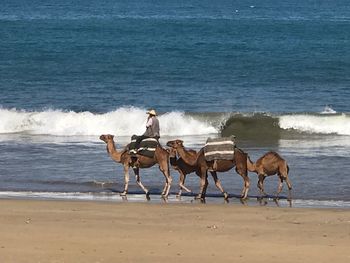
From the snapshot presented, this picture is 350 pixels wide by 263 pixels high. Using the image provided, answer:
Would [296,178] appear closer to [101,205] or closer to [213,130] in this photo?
[101,205]

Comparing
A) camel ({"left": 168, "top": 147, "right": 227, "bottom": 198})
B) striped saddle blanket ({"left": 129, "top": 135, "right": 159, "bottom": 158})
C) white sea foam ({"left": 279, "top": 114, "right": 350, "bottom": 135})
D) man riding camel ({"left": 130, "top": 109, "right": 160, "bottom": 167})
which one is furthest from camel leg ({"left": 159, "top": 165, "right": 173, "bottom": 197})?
white sea foam ({"left": 279, "top": 114, "right": 350, "bottom": 135})

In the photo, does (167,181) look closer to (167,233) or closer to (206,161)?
(206,161)

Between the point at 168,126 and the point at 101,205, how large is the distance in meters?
13.4

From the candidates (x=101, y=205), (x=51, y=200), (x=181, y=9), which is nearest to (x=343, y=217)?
(x=101, y=205)

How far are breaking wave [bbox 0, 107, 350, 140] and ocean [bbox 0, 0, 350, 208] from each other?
0.04 metres

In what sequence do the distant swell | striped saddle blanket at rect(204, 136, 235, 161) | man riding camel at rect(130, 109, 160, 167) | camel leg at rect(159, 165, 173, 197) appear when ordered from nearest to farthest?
striped saddle blanket at rect(204, 136, 235, 161) < camel leg at rect(159, 165, 173, 197) < man riding camel at rect(130, 109, 160, 167) < the distant swell

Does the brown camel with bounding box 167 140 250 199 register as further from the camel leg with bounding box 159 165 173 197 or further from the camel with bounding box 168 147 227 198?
the camel leg with bounding box 159 165 173 197

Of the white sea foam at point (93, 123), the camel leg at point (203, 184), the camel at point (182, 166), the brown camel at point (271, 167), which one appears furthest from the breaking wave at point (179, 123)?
the camel leg at point (203, 184)

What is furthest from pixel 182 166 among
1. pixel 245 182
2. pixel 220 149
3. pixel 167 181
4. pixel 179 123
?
pixel 179 123

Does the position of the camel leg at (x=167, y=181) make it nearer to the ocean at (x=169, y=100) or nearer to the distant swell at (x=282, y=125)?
the ocean at (x=169, y=100)

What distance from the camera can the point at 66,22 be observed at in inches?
3027

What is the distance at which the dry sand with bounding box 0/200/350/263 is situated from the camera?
12.8 meters

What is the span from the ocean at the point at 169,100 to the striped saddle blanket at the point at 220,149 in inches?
33.1

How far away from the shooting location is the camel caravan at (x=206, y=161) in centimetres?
1838
